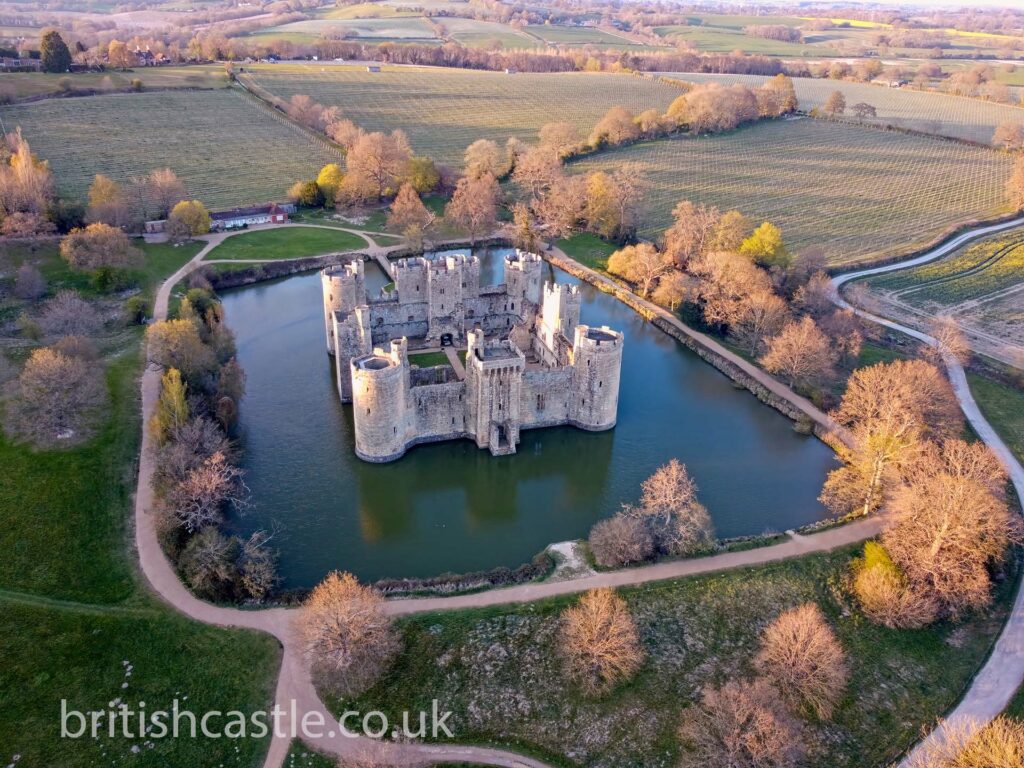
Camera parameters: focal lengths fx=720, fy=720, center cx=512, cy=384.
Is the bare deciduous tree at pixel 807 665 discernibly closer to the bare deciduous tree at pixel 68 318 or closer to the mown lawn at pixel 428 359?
the mown lawn at pixel 428 359

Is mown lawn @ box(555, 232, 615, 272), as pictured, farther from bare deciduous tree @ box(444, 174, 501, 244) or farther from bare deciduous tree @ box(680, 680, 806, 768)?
bare deciduous tree @ box(680, 680, 806, 768)

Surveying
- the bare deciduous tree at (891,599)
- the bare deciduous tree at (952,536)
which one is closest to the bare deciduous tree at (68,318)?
the bare deciduous tree at (891,599)

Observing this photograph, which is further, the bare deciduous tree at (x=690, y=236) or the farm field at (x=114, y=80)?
the farm field at (x=114, y=80)

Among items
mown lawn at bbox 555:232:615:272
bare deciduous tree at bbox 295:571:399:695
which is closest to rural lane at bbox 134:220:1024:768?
bare deciduous tree at bbox 295:571:399:695

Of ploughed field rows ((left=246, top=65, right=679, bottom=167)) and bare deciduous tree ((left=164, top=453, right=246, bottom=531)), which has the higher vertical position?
ploughed field rows ((left=246, top=65, right=679, bottom=167))

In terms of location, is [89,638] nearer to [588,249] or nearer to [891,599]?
[891,599]

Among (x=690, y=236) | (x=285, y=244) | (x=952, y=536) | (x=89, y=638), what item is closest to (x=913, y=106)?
(x=690, y=236)
